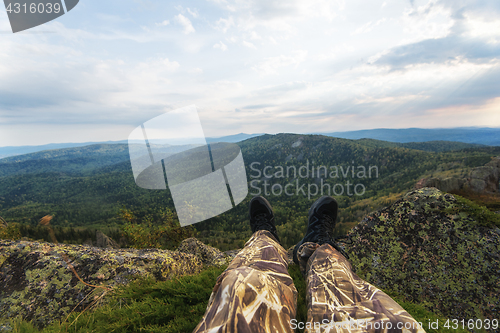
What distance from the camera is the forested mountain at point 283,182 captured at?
47500 mm

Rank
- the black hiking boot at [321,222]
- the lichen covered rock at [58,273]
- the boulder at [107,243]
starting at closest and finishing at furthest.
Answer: the lichen covered rock at [58,273] < the black hiking boot at [321,222] < the boulder at [107,243]

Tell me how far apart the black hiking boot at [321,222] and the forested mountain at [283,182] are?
32546 mm

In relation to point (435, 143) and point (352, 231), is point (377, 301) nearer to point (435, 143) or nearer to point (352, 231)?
point (352, 231)

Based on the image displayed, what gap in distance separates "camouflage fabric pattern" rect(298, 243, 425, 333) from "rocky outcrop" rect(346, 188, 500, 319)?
1358 millimetres

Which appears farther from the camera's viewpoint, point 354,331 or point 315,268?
point 315,268

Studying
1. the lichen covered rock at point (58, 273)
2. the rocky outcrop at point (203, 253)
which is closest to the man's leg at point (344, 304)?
the lichen covered rock at point (58, 273)

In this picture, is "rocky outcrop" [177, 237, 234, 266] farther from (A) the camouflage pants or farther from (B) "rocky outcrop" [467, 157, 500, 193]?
(B) "rocky outcrop" [467, 157, 500, 193]

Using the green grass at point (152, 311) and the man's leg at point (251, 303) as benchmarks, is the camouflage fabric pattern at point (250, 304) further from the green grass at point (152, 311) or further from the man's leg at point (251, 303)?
the green grass at point (152, 311)

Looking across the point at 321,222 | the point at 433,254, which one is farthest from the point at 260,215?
the point at 433,254

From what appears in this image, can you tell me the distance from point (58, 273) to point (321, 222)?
4.82 metres

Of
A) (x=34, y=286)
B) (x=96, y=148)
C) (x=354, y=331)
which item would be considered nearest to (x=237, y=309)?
(x=354, y=331)

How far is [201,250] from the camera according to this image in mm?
5324

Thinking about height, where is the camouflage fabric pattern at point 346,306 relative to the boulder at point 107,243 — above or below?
above

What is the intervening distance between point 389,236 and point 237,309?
10.6 feet
